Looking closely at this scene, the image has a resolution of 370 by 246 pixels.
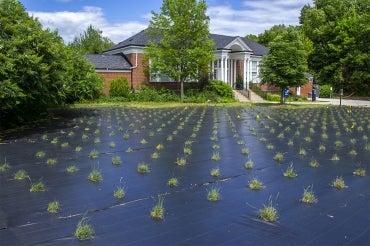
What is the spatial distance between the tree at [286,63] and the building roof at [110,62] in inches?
420

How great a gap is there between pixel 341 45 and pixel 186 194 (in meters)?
41.3

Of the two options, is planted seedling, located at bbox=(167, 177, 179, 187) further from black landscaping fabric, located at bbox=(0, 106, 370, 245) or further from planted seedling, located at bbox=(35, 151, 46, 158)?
planted seedling, located at bbox=(35, 151, 46, 158)

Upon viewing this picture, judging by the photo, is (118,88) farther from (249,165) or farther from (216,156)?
(249,165)

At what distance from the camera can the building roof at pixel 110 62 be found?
28.2m

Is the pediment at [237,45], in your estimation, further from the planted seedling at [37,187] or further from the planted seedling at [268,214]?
the planted seedling at [268,214]

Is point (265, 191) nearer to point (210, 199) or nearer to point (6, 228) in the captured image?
point (210, 199)

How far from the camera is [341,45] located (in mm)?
41812

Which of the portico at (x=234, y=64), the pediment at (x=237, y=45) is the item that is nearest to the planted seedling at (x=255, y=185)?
the portico at (x=234, y=64)

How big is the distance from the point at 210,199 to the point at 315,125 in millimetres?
9865

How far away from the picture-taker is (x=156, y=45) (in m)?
27.8

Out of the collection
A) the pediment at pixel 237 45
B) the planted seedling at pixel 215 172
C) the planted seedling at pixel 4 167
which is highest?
the pediment at pixel 237 45

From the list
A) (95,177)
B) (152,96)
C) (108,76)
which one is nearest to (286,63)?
(152,96)

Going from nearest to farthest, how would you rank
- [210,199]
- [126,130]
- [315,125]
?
1. [210,199]
2. [126,130]
3. [315,125]

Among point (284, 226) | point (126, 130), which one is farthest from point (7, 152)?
point (284, 226)
